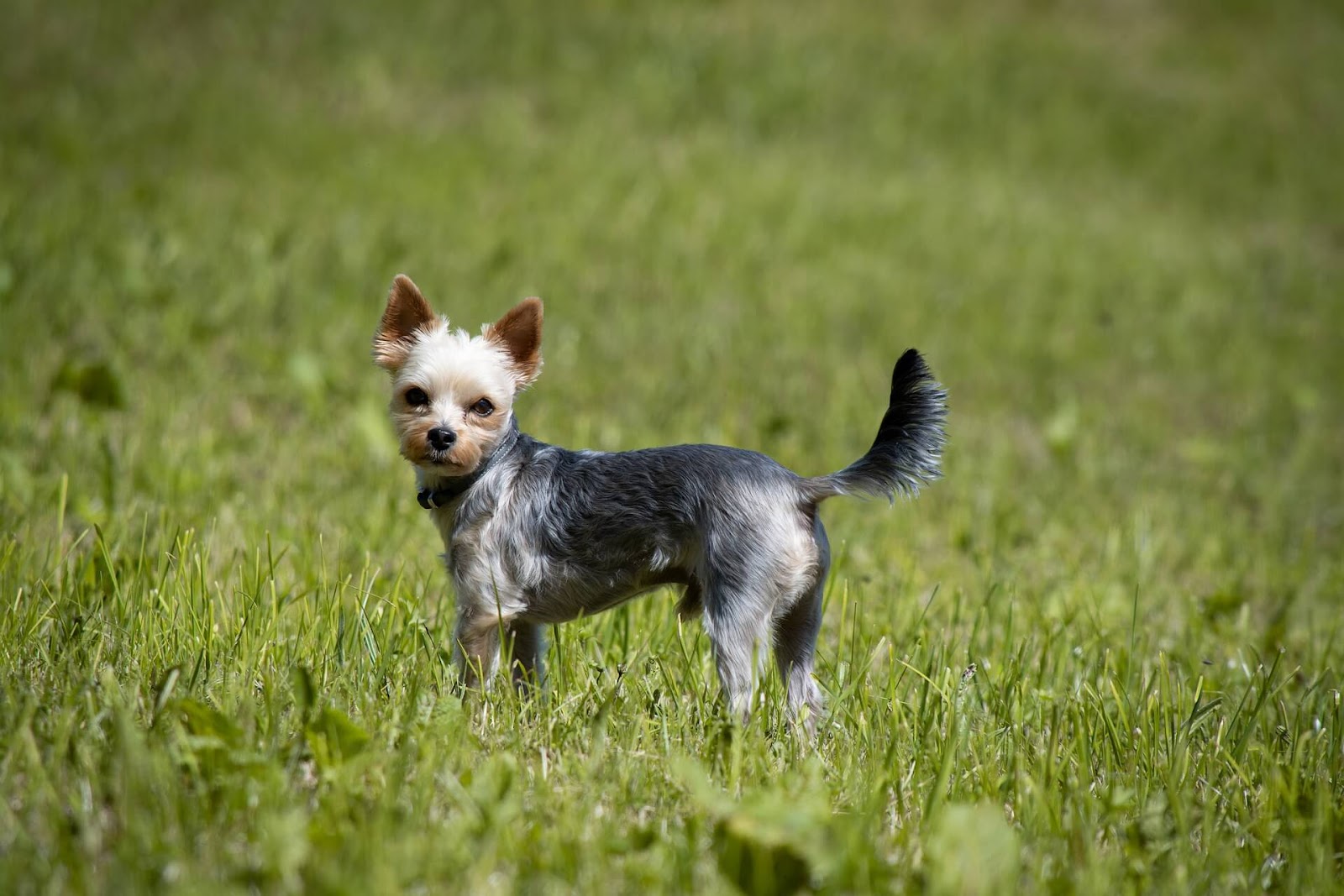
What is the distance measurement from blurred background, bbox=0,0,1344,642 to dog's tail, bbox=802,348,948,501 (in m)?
2.41

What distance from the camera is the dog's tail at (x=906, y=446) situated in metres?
3.96

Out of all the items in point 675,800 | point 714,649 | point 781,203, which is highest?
point 781,203

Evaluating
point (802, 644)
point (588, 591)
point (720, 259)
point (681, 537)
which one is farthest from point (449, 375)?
point (720, 259)

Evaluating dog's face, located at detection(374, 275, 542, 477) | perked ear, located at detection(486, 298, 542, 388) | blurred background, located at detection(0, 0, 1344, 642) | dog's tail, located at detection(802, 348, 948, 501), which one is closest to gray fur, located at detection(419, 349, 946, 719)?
dog's tail, located at detection(802, 348, 948, 501)

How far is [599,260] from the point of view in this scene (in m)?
13.0

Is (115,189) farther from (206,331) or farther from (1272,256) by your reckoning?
(1272,256)

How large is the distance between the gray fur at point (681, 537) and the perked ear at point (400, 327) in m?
0.50

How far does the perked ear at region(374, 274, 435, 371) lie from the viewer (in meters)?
4.50

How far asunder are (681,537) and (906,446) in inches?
33.3

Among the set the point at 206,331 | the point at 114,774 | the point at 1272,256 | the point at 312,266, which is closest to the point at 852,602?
Result: the point at 114,774

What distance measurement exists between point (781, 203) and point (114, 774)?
13.5 metres

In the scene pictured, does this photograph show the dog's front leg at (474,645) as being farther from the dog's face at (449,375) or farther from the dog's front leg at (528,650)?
the dog's face at (449,375)

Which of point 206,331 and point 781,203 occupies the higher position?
point 781,203

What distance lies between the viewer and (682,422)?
9.05m
